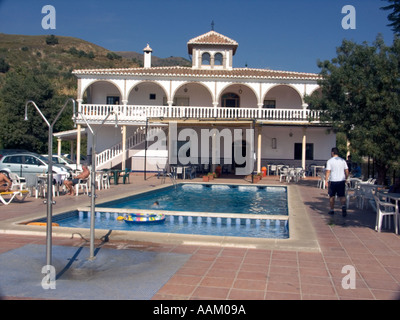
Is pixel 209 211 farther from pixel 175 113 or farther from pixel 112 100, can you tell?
pixel 112 100

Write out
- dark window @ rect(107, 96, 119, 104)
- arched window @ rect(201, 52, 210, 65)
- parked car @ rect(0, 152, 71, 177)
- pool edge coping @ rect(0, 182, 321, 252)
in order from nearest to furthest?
pool edge coping @ rect(0, 182, 321, 252), parked car @ rect(0, 152, 71, 177), dark window @ rect(107, 96, 119, 104), arched window @ rect(201, 52, 210, 65)

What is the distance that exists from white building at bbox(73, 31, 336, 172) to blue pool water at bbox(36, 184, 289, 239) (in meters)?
5.54

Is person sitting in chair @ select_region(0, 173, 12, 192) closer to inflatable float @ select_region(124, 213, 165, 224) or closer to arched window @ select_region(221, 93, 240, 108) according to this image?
inflatable float @ select_region(124, 213, 165, 224)

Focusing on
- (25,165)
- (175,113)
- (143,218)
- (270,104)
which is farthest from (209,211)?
(270,104)

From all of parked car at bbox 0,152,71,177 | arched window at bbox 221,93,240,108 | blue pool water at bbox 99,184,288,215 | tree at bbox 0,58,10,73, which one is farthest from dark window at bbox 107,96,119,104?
tree at bbox 0,58,10,73

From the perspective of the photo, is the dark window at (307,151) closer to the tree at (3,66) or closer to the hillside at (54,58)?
the hillside at (54,58)

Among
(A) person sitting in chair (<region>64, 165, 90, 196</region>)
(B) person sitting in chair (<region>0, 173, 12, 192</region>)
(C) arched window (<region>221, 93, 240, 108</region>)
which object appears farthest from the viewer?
(C) arched window (<region>221, 93, 240, 108</region>)

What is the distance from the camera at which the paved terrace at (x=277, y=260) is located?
4445 millimetres

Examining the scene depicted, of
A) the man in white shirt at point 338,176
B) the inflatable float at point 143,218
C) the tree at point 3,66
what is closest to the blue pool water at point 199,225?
the inflatable float at point 143,218

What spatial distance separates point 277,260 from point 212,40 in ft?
81.9

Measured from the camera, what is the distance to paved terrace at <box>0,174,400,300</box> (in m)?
4.45

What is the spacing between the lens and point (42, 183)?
1319 centimetres

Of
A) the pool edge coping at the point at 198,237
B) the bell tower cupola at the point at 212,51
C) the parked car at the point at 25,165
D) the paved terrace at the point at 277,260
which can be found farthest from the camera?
the bell tower cupola at the point at 212,51
